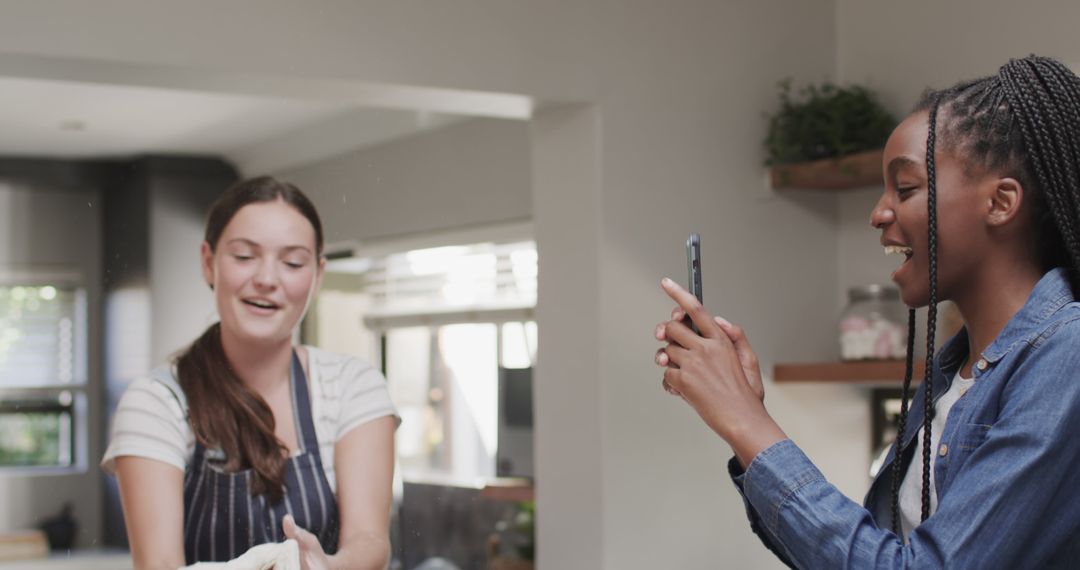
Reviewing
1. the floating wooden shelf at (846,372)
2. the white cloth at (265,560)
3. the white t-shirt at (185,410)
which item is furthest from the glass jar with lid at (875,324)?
the white cloth at (265,560)

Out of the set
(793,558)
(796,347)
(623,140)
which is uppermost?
(623,140)

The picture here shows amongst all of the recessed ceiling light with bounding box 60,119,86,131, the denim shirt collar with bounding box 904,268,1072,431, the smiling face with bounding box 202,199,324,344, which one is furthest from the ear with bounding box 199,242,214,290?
the denim shirt collar with bounding box 904,268,1072,431

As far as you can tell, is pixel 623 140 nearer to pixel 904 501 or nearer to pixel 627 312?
pixel 627 312

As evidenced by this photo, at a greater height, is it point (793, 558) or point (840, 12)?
point (840, 12)

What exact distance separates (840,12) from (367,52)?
1.06 meters

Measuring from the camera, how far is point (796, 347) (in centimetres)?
257

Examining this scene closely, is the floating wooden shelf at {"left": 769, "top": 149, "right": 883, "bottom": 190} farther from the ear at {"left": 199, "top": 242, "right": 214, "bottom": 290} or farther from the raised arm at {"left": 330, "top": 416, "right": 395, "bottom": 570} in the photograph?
the ear at {"left": 199, "top": 242, "right": 214, "bottom": 290}

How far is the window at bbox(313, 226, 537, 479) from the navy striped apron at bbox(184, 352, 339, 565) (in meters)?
0.86

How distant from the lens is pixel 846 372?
2400mm

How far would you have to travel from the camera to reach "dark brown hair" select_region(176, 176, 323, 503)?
1652mm

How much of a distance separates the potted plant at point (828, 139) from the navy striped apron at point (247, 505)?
1160 mm

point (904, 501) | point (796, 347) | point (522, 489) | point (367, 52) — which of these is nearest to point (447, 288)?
point (522, 489)

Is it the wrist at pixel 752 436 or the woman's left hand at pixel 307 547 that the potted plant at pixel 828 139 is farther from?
the wrist at pixel 752 436

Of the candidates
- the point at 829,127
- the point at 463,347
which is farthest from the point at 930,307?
the point at 463,347
